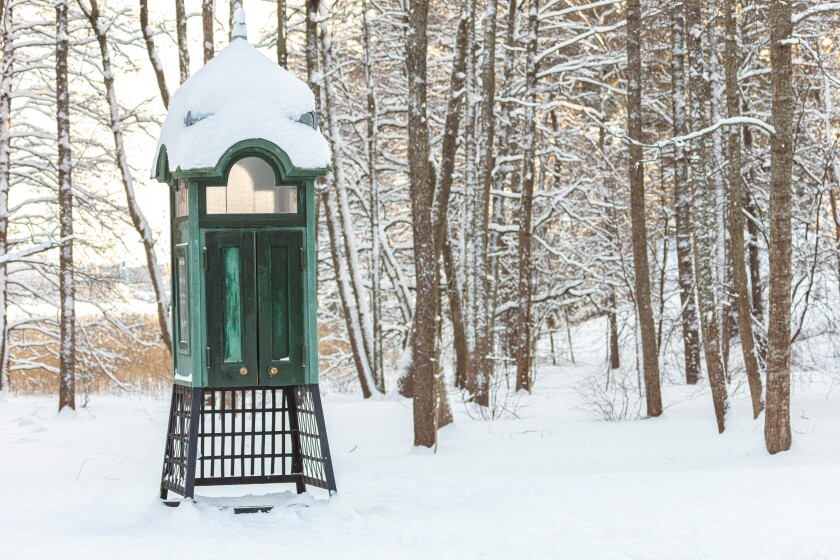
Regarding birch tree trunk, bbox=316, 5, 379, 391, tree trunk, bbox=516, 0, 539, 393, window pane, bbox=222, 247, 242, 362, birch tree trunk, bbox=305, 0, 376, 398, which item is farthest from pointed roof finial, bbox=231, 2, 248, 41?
birch tree trunk, bbox=316, 5, 379, 391

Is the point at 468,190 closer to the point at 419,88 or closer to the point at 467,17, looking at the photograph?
the point at 467,17

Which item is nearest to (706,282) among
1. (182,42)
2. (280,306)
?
(280,306)

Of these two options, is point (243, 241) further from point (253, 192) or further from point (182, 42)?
point (182, 42)

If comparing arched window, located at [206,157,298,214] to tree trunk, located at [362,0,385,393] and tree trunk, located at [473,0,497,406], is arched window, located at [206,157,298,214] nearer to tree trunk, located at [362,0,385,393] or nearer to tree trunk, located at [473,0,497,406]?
tree trunk, located at [473,0,497,406]

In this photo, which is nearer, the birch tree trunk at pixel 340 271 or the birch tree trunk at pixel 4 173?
the birch tree trunk at pixel 340 271

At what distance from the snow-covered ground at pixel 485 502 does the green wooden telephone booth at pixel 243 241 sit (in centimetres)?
64

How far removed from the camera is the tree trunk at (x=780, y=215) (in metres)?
9.07

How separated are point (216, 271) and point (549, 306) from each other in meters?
16.8

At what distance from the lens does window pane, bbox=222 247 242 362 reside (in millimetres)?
7520

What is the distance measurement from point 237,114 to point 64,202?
9.96 m

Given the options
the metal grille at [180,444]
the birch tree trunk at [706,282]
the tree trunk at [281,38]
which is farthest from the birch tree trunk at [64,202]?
the birch tree trunk at [706,282]

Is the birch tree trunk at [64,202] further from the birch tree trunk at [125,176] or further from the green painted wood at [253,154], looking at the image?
the green painted wood at [253,154]

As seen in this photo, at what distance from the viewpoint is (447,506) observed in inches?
302

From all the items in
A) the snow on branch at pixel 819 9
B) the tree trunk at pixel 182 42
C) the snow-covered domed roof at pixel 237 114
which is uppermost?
the tree trunk at pixel 182 42
